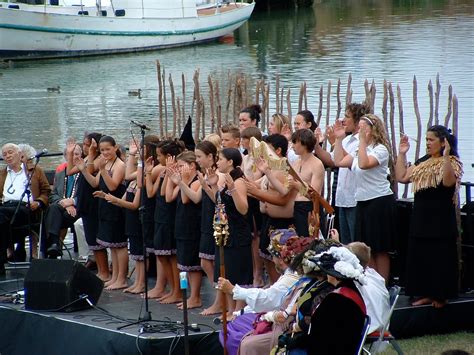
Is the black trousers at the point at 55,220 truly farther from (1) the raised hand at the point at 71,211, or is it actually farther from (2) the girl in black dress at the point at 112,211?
(2) the girl in black dress at the point at 112,211

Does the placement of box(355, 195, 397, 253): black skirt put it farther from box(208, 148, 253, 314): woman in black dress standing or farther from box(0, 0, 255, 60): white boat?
box(0, 0, 255, 60): white boat

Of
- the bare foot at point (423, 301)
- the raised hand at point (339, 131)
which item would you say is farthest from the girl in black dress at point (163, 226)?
the bare foot at point (423, 301)

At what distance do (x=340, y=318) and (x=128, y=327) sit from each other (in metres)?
3.16

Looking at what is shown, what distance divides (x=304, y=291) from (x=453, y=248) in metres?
2.52

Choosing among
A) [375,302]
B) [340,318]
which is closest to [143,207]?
[375,302]

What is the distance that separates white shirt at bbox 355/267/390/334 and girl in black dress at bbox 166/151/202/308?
2.57m

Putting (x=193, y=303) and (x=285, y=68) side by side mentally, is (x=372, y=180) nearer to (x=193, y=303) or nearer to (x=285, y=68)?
(x=193, y=303)

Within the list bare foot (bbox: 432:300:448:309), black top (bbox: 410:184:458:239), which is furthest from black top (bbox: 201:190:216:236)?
bare foot (bbox: 432:300:448:309)

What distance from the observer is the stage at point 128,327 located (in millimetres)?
9500

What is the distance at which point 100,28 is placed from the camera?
48.8m

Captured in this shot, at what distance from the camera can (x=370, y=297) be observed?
26.7 feet

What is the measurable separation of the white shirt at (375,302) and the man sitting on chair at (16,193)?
17.7 ft

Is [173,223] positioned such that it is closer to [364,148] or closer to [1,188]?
[364,148]

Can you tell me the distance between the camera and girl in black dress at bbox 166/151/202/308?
34.2ft
